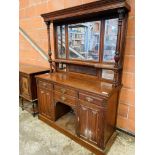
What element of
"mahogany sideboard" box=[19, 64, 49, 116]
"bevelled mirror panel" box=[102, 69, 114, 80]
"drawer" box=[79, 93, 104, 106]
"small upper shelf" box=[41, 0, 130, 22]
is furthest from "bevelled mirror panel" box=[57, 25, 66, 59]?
"drawer" box=[79, 93, 104, 106]

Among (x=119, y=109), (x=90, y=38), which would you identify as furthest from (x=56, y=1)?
(x=119, y=109)

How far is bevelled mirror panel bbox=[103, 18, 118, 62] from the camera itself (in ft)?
5.69

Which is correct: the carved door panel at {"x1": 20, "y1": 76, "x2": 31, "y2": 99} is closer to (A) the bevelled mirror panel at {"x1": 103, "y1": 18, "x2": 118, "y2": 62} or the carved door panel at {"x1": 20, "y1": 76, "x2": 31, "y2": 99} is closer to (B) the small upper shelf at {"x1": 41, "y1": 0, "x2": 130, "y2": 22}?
(B) the small upper shelf at {"x1": 41, "y1": 0, "x2": 130, "y2": 22}

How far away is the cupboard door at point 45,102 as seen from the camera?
83.5 inches

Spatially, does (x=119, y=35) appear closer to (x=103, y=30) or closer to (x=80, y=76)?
(x=103, y=30)

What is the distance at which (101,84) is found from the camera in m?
1.80

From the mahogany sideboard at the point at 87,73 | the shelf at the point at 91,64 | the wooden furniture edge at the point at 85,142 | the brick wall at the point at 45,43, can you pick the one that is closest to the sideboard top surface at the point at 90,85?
the mahogany sideboard at the point at 87,73

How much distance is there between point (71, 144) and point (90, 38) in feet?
4.69

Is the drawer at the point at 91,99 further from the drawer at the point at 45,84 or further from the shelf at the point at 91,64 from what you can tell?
the drawer at the point at 45,84

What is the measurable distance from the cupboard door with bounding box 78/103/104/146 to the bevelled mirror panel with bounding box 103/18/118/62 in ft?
2.23
